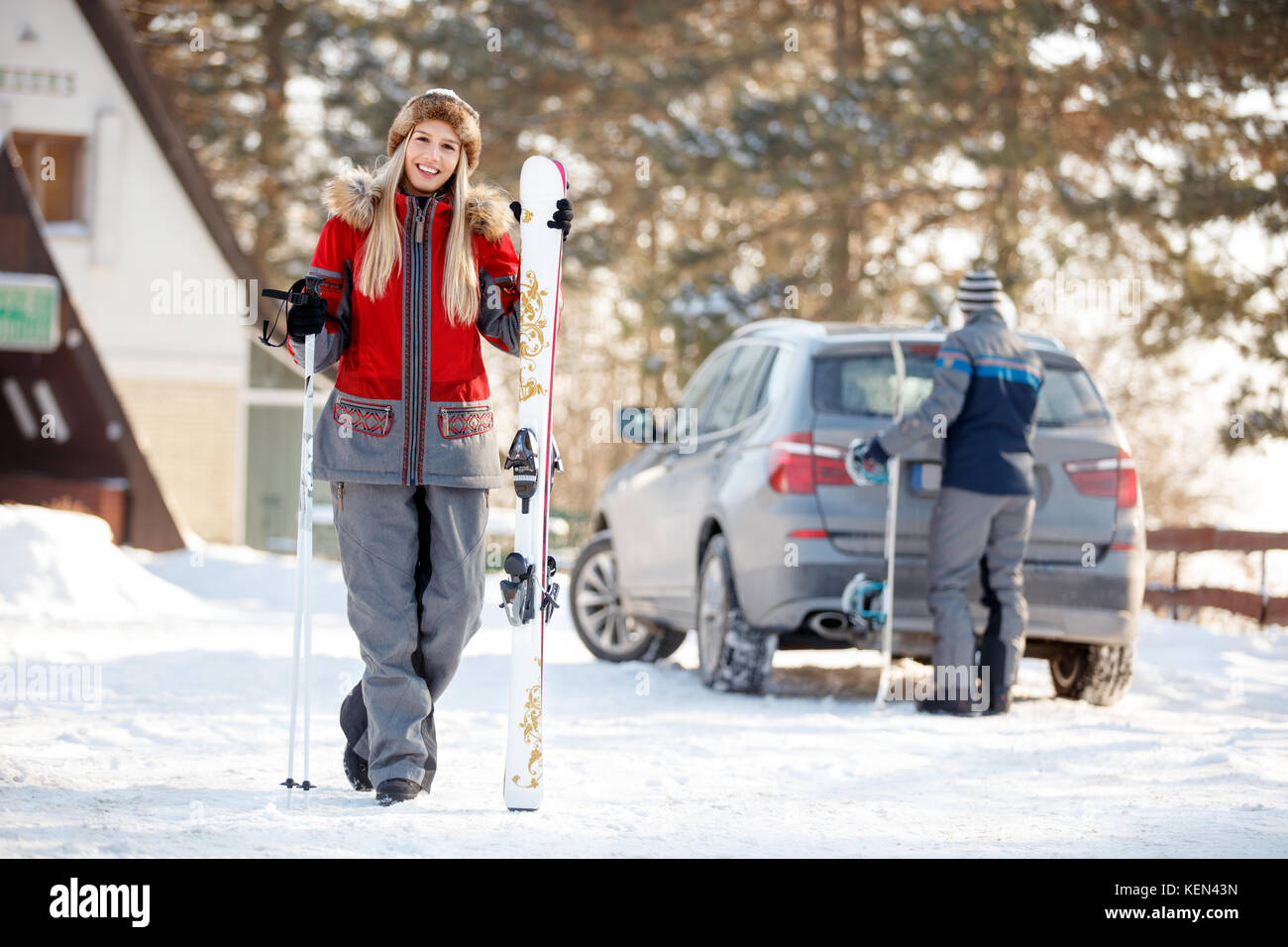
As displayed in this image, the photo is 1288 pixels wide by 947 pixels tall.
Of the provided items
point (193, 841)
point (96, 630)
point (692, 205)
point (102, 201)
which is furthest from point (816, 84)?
point (193, 841)

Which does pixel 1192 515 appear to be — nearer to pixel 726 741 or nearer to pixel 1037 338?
pixel 1037 338

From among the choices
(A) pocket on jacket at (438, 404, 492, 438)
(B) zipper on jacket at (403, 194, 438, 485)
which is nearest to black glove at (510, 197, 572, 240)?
(B) zipper on jacket at (403, 194, 438, 485)

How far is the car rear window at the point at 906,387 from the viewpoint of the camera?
8406 millimetres

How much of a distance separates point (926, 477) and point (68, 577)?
7.19 m

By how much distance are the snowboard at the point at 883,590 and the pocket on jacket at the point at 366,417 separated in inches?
136

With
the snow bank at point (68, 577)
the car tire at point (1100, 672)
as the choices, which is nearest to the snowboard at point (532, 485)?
the car tire at point (1100, 672)

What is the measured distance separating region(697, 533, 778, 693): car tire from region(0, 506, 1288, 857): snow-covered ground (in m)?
0.14

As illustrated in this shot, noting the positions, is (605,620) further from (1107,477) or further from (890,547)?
(1107,477)

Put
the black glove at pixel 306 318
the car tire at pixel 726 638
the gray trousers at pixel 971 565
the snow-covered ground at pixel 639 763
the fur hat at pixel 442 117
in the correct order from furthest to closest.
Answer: the car tire at pixel 726 638 → the gray trousers at pixel 971 565 → the fur hat at pixel 442 117 → the black glove at pixel 306 318 → the snow-covered ground at pixel 639 763

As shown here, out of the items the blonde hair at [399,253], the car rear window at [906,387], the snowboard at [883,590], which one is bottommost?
the snowboard at [883,590]

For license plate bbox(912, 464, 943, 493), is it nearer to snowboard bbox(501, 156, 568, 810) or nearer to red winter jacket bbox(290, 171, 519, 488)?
snowboard bbox(501, 156, 568, 810)

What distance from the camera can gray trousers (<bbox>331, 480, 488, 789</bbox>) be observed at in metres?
5.22

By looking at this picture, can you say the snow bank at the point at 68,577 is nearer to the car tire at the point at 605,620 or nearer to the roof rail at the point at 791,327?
the car tire at the point at 605,620

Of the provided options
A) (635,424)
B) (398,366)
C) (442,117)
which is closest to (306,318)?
(398,366)
